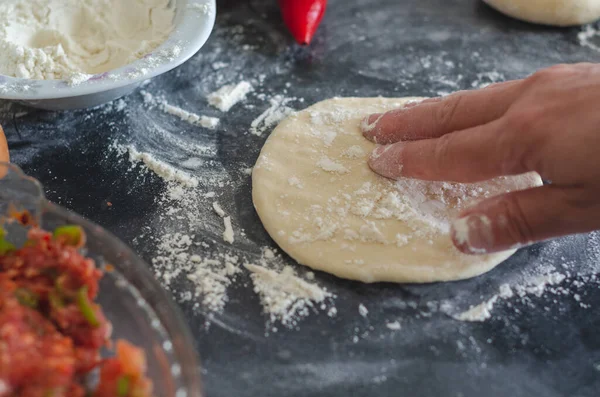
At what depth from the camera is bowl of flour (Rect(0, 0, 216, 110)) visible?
1.39 metres

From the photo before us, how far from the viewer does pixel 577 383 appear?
1.14m

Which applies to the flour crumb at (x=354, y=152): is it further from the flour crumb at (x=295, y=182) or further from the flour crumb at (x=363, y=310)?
the flour crumb at (x=363, y=310)

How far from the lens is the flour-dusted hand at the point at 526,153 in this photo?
1.09 metres

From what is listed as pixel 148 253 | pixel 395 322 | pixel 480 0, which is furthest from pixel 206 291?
pixel 480 0

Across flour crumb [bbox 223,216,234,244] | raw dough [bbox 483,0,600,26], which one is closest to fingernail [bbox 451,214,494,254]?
flour crumb [bbox 223,216,234,244]

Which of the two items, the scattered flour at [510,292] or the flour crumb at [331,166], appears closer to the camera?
the scattered flour at [510,292]

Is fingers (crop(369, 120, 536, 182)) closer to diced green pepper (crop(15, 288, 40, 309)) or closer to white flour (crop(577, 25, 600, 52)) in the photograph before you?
diced green pepper (crop(15, 288, 40, 309))

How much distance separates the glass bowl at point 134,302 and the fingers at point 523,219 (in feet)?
2.10

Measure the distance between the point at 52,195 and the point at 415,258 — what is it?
93 centimetres

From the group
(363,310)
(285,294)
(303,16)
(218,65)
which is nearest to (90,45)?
(218,65)

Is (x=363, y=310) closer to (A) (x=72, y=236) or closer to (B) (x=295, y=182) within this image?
(B) (x=295, y=182)

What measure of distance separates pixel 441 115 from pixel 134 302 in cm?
83

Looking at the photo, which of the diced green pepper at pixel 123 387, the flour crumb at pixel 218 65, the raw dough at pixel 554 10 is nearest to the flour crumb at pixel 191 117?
the flour crumb at pixel 218 65

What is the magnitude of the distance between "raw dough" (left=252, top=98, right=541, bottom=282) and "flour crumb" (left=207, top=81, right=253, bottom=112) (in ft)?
0.75
